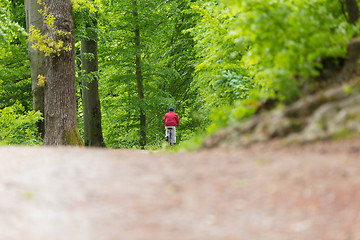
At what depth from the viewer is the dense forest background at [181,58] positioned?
6.50 meters

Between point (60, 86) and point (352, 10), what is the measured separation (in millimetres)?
7798

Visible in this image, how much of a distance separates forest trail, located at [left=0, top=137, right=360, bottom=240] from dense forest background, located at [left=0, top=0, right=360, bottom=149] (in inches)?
58.9

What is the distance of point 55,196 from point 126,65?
19049 mm

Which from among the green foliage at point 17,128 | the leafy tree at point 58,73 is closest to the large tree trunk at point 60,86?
the leafy tree at point 58,73

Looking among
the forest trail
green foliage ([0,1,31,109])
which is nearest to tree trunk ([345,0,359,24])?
the forest trail

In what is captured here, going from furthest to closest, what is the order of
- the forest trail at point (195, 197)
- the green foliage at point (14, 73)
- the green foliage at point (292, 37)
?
the green foliage at point (14, 73), the green foliage at point (292, 37), the forest trail at point (195, 197)

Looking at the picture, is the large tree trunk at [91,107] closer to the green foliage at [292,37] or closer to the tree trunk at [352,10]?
the green foliage at [292,37]

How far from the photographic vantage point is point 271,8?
6.68 m

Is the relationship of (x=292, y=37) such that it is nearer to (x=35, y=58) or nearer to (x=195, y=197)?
(x=195, y=197)

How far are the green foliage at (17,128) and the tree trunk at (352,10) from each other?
31.9 feet

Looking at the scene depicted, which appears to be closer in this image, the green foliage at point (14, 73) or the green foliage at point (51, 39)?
the green foliage at point (51, 39)

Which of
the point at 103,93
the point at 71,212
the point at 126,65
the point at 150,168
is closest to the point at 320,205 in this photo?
the point at 150,168

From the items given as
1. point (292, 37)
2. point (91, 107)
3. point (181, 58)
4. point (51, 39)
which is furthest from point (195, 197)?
point (181, 58)

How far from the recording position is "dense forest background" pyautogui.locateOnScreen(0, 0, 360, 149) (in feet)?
21.3
